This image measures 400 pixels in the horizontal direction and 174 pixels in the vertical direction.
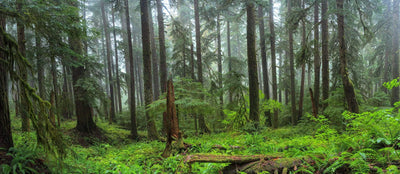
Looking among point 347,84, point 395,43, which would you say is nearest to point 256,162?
point 347,84

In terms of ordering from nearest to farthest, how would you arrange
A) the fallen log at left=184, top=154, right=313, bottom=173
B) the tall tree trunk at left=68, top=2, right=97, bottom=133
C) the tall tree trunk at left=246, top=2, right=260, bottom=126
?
the fallen log at left=184, top=154, right=313, bottom=173 < the tall tree trunk at left=246, top=2, right=260, bottom=126 < the tall tree trunk at left=68, top=2, right=97, bottom=133

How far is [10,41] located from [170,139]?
171 inches

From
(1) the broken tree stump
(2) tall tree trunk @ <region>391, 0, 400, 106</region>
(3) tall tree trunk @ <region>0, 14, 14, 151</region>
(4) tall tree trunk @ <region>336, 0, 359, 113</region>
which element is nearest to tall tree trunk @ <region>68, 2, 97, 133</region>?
(1) the broken tree stump

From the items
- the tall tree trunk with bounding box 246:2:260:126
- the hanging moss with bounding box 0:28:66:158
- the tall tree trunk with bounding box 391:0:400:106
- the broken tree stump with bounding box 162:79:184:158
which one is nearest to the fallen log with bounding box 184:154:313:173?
the hanging moss with bounding box 0:28:66:158

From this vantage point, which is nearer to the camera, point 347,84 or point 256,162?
point 256,162

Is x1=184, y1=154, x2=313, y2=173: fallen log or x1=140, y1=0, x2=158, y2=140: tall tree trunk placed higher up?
x1=140, y1=0, x2=158, y2=140: tall tree trunk

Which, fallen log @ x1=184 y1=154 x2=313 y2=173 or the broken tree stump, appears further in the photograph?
the broken tree stump

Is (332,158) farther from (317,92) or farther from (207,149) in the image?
(317,92)

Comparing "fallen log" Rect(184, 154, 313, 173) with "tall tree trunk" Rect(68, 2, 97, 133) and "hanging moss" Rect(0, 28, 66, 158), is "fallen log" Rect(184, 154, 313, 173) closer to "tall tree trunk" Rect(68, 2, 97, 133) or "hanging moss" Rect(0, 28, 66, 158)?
"hanging moss" Rect(0, 28, 66, 158)

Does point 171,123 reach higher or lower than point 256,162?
higher

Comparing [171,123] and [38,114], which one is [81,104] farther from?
[38,114]

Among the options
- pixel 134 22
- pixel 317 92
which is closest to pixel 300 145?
pixel 317 92

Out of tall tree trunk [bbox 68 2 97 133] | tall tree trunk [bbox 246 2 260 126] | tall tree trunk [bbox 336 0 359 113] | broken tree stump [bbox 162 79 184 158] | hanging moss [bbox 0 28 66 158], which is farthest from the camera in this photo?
tall tree trunk [bbox 68 2 97 133]

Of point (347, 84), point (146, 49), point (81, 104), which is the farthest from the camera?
point (81, 104)
